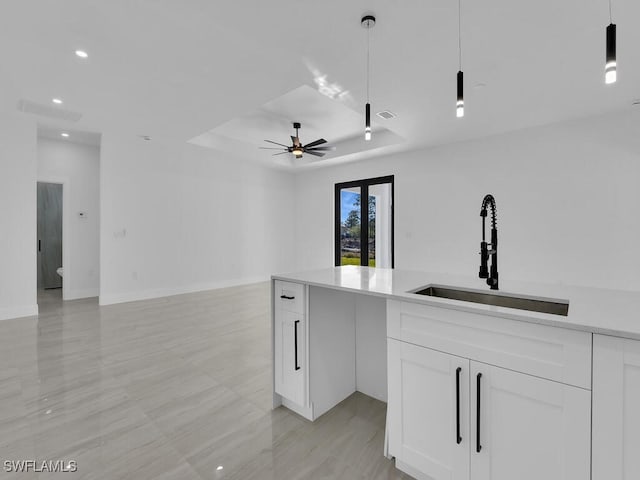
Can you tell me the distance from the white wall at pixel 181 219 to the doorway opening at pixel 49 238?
8.93ft

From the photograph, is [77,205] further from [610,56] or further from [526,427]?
[610,56]

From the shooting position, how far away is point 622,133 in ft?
13.2

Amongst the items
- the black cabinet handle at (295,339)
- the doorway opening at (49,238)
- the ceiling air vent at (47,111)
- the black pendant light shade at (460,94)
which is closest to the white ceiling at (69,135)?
the ceiling air vent at (47,111)

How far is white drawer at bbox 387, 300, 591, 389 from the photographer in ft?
3.37

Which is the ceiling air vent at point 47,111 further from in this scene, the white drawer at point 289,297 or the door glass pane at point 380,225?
the door glass pane at point 380,225

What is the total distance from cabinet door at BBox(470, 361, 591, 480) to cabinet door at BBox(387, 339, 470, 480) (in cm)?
6

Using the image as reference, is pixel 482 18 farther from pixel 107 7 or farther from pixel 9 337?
pixel 9 337

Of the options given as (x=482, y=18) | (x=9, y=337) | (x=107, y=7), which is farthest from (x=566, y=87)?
(x=9, y=337)

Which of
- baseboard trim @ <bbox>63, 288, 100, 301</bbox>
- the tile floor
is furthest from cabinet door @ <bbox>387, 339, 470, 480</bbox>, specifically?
baseboard trim @ <bbox>63, 288, 100, 301</bbox>

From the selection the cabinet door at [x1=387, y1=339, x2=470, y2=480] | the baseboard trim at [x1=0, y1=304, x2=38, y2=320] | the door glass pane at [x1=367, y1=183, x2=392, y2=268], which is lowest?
the baseboard trim at [x1=0, y1=304, x2=38, y2=320]

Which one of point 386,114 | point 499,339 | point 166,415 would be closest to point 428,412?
point 499,339

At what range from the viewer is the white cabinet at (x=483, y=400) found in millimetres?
1042

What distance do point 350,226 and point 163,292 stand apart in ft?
14.2

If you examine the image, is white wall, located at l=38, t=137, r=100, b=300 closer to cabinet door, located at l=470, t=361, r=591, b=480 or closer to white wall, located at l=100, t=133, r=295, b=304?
white wall, located at l=100, t=133, r=295, b=304
